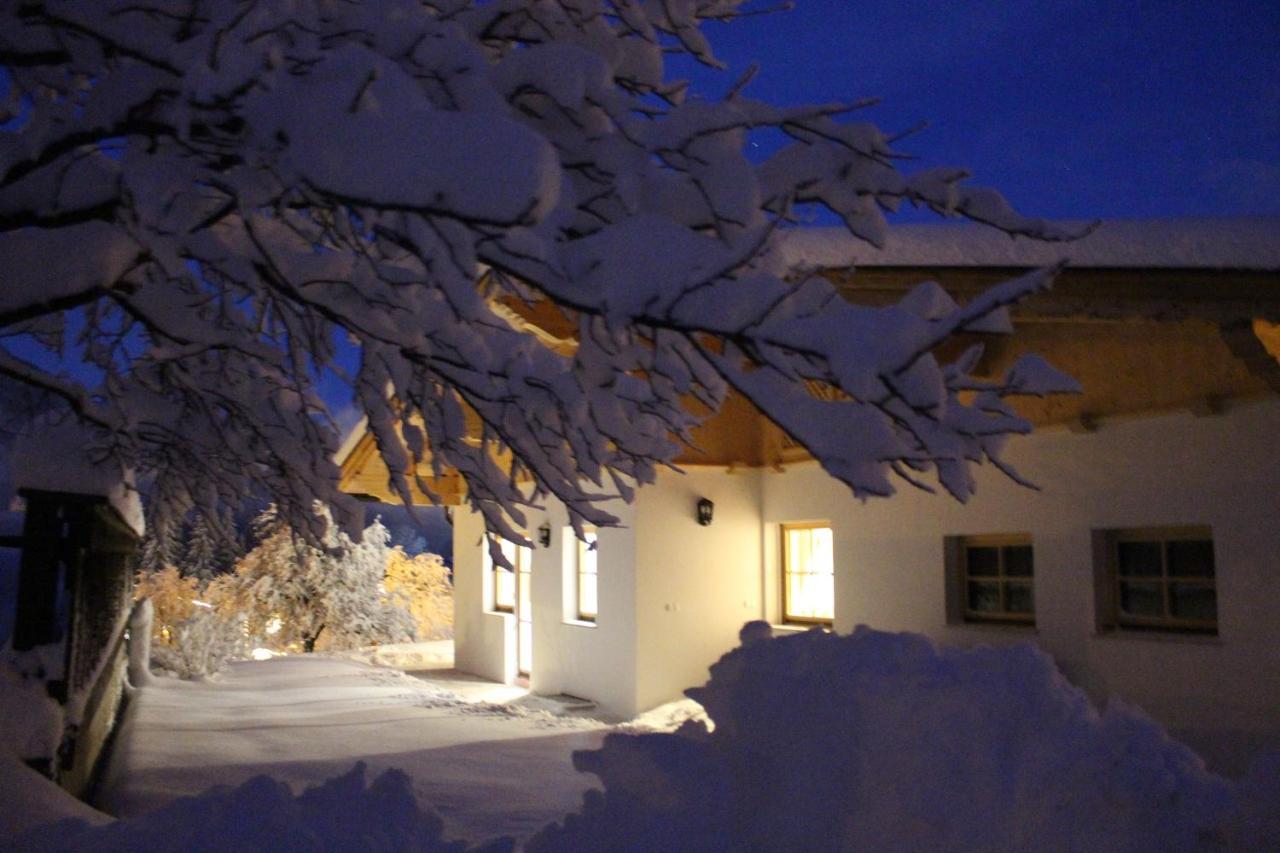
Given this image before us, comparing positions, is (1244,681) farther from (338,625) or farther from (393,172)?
(338,625)

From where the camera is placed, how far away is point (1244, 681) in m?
7.02

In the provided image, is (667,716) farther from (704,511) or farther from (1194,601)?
(1194,601)

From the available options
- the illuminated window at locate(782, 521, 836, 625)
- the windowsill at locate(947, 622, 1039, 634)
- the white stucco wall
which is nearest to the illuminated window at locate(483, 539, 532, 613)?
the white stucco wall

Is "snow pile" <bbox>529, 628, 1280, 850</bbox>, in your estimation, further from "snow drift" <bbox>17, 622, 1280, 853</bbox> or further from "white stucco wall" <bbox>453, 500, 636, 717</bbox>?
"white stucco wall" <bbox>453, 500, 636, 717</bbox>

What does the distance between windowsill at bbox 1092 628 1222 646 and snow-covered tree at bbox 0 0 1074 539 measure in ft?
17.6

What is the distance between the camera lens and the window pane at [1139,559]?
793 centimetres

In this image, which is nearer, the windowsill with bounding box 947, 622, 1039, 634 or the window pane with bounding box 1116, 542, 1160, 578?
the window pane with bounding box 1116, 542, 1160, 578

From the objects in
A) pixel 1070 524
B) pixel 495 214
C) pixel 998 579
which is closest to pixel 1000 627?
pixel 998 579

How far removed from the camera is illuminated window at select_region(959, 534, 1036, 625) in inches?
353

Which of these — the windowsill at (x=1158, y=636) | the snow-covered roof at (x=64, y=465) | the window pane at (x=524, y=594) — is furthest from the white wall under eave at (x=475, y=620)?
the snow-covered roof at (x=64, y=465)

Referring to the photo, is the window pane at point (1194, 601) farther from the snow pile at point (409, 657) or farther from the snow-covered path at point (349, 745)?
the snow pile at point (409, 657)

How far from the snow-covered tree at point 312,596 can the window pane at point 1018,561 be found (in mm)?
16127

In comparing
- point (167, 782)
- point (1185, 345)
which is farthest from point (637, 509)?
point (167, 782)

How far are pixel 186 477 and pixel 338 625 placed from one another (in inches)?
747
